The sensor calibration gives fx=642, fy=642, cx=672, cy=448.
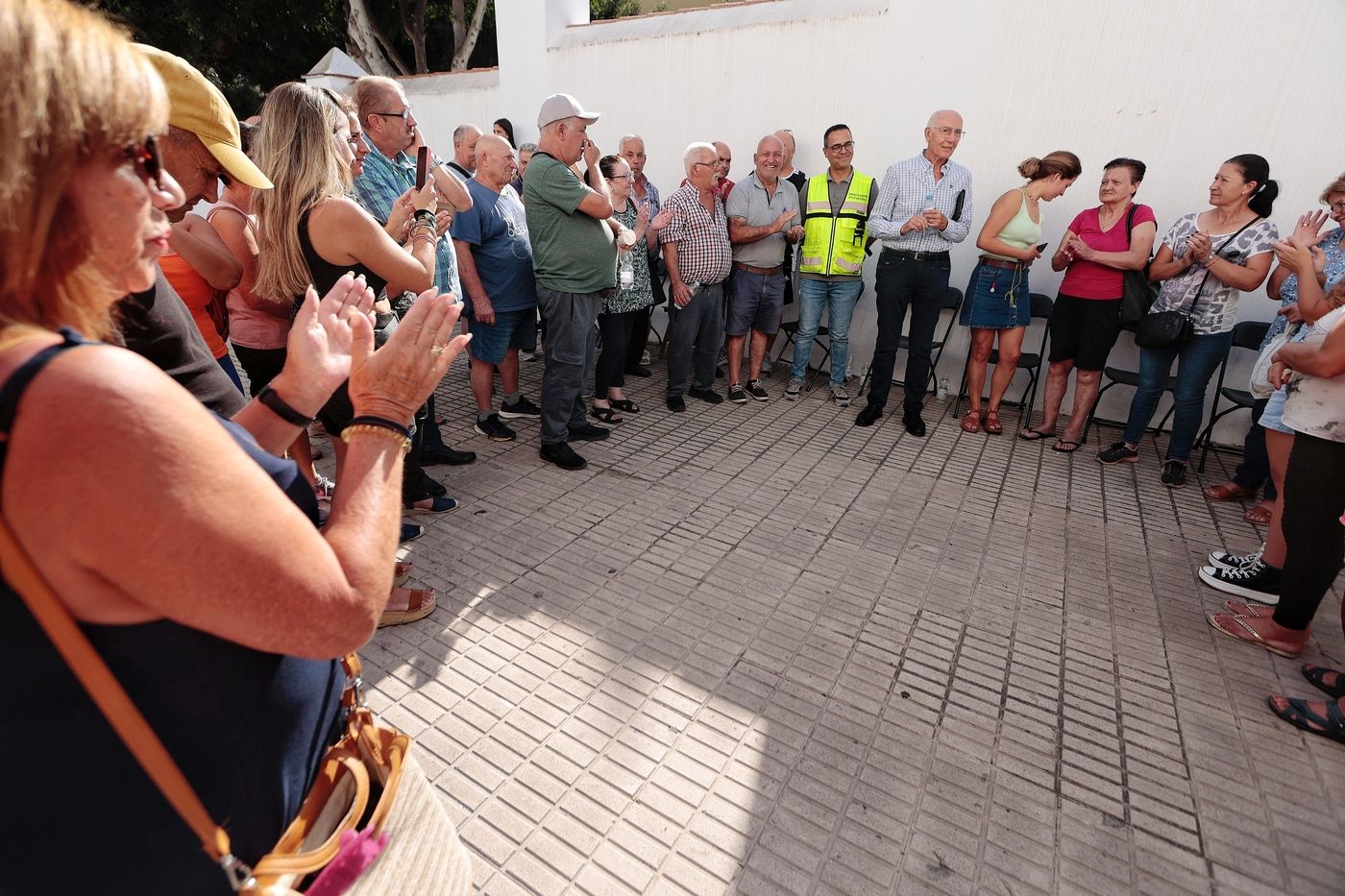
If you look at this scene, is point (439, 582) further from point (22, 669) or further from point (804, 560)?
point (22, 669)

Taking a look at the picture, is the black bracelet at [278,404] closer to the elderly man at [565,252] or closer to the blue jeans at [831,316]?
the elderly man at [565,252]

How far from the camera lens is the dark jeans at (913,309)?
4.97m

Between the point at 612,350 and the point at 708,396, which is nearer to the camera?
the point at 612,350

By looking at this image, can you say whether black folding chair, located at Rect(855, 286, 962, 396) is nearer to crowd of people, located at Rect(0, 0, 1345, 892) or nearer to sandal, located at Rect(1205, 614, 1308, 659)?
crowd of people, located at Rect(0, 0, 1345, 892)

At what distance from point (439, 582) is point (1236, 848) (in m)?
3.08

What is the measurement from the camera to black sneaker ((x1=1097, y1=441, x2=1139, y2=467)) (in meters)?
4.77

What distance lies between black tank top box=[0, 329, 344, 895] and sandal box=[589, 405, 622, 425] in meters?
4.23

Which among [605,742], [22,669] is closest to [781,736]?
[605,742]

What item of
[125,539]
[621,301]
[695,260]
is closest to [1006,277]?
[695,260]

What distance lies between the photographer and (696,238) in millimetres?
5184

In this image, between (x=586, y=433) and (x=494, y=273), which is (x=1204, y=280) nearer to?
(x=586, y=433)

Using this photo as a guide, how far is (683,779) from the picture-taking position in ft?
6.89

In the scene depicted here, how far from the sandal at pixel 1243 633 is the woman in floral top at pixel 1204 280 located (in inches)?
71.6

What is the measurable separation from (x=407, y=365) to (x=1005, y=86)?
590cm
